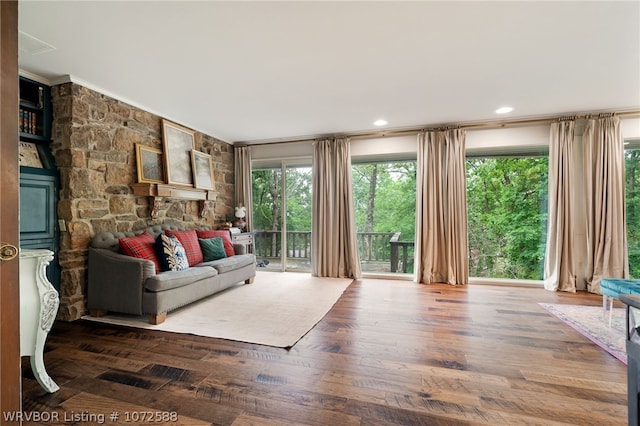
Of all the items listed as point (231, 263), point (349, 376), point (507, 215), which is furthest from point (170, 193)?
point (507, 215)

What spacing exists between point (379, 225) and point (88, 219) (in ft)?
13.2

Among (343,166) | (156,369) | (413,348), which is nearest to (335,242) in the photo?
(343,166)

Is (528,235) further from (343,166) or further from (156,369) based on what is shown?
(156,369)

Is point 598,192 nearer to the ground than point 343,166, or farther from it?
nearer to the ground

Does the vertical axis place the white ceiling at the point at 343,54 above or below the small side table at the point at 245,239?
above

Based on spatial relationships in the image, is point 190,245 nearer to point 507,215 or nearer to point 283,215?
point 283,215

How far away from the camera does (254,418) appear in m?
1.47

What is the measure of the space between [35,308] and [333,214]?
376cm

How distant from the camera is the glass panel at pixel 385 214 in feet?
15.8

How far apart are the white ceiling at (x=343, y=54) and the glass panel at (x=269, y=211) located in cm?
189

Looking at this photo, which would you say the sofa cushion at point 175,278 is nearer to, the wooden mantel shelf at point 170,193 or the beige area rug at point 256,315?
the beige area rug at point 256,315

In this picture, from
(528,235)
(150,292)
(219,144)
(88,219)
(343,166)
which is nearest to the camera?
(150,292)

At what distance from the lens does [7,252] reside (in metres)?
1.08

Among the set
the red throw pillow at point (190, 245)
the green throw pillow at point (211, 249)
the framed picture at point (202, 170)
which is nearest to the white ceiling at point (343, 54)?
the framed picture at point (202, 170)
